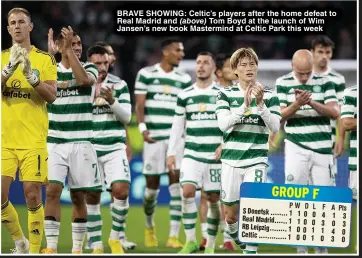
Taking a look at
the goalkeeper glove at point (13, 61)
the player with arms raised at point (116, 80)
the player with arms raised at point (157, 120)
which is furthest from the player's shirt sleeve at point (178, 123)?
the goalkeeper glove at point (13, 61)

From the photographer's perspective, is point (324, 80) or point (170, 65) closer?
point (324, 80)

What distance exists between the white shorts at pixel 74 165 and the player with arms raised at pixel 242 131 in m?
1.53

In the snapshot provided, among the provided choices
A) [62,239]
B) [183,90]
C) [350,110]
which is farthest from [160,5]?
[62,239]

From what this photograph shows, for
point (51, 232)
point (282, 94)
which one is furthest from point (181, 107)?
point (51, 232)

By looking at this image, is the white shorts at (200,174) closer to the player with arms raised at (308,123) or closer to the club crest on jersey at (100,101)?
the player with arms raised at (308,123)

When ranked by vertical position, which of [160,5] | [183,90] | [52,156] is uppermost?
[160,5]

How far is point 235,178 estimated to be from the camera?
32.7ft

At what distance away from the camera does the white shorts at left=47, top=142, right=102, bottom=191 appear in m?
10.6

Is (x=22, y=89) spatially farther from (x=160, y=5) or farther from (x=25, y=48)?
(x=160, y=5)

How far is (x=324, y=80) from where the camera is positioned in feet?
36.8

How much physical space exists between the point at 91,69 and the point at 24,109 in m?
1.02

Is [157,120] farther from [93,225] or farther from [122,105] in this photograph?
[93,225]

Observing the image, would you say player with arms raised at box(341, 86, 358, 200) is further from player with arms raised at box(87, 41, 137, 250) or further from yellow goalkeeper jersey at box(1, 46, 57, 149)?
yellow goalkeeper jersey at box(1, 46, 57, 149)

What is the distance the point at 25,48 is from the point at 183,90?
2259mm
